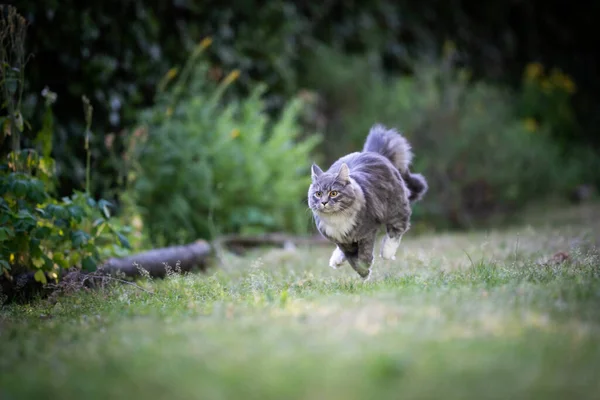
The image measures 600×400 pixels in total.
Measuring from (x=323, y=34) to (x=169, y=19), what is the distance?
9.09 ft

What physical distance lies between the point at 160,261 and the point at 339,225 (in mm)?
1753

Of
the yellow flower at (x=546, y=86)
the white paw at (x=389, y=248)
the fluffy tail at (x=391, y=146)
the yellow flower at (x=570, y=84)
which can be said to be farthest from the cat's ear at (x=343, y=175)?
the yellow flower at (x=570, y=84)

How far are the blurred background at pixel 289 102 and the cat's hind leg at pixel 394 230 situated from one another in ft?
5.01

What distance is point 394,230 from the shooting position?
A: 5348 millimetres

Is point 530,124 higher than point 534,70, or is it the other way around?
point 534,70

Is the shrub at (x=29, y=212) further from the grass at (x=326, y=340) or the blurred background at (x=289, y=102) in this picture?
the grass at (x=326, y=340)

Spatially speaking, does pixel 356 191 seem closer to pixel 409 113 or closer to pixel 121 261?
pixel 121 261

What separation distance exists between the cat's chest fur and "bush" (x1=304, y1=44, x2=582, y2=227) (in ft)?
17.2

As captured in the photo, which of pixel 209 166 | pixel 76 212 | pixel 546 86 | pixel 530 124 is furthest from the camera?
pixel 546 86

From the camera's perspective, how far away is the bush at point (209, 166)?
750cm

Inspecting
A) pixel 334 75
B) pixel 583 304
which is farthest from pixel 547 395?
Result: pixel 334 75

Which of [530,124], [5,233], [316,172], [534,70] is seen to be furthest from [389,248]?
[534,70]

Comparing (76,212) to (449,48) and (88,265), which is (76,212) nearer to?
(88,265)

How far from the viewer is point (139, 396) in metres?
2.55
